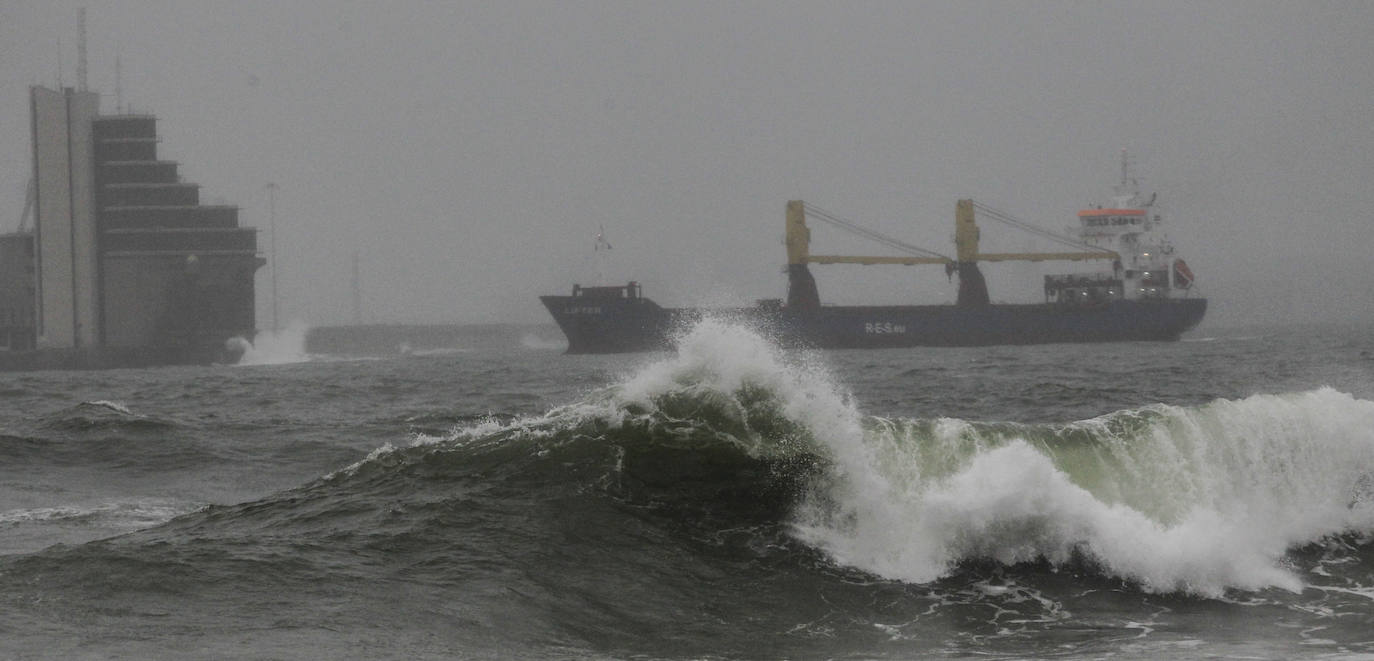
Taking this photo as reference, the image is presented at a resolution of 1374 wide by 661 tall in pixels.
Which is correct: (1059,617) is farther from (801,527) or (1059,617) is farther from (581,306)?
(581,306)

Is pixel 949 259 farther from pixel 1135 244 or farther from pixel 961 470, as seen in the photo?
pixel 961 470

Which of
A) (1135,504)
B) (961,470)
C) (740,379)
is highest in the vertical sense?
(740,379)

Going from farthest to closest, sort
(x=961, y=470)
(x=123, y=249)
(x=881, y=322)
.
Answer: (x=123, y=249), (x=881, y=322), (x=961, y=470)

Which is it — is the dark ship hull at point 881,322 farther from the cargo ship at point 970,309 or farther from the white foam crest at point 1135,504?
the white foam crest at point 1135,504

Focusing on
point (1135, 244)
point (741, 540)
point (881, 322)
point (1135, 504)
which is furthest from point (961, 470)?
point (1135, 244)

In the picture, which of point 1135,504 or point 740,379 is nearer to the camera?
point 1135,504

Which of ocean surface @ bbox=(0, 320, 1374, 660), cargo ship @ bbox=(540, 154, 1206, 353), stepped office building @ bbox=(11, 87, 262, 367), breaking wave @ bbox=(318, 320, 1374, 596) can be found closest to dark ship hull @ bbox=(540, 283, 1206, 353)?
cargo ship @ bbox=(540, 154, 1206, 353)

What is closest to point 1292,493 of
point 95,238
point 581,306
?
point 581,306
